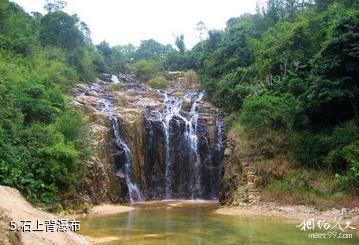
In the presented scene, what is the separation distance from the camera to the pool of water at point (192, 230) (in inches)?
479

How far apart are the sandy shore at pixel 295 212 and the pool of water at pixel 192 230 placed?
1100 millimetres

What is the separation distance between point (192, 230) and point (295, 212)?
611 centimetres

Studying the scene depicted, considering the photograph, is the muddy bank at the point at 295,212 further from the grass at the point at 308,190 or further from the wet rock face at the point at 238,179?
the wet rock face at the point at 238,179

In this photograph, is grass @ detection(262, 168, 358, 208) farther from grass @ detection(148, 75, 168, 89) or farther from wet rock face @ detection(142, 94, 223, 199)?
grass @ detection(148, 75, 168, 89)

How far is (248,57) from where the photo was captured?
34500 mm

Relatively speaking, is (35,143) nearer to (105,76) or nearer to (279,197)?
(279,197)

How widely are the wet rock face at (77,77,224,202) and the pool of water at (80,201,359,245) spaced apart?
853 cm

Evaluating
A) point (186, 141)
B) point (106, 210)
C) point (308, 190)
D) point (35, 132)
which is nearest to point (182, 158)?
point (186, 141)

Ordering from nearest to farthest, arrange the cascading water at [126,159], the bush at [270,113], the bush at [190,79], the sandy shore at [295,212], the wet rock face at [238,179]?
the sandy shore at [295,212]
the wet rock face at [238,179]
the bush at [270,113]
the cascading water at [126,159]
the bush at [190,79]

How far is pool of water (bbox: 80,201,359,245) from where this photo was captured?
39.9 feet

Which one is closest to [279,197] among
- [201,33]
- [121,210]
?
[121,210]

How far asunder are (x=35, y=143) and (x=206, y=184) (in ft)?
43.4

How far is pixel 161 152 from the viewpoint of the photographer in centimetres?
3008

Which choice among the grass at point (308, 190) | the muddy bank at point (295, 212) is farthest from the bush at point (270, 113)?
the muddy bank at point (295, 212)
